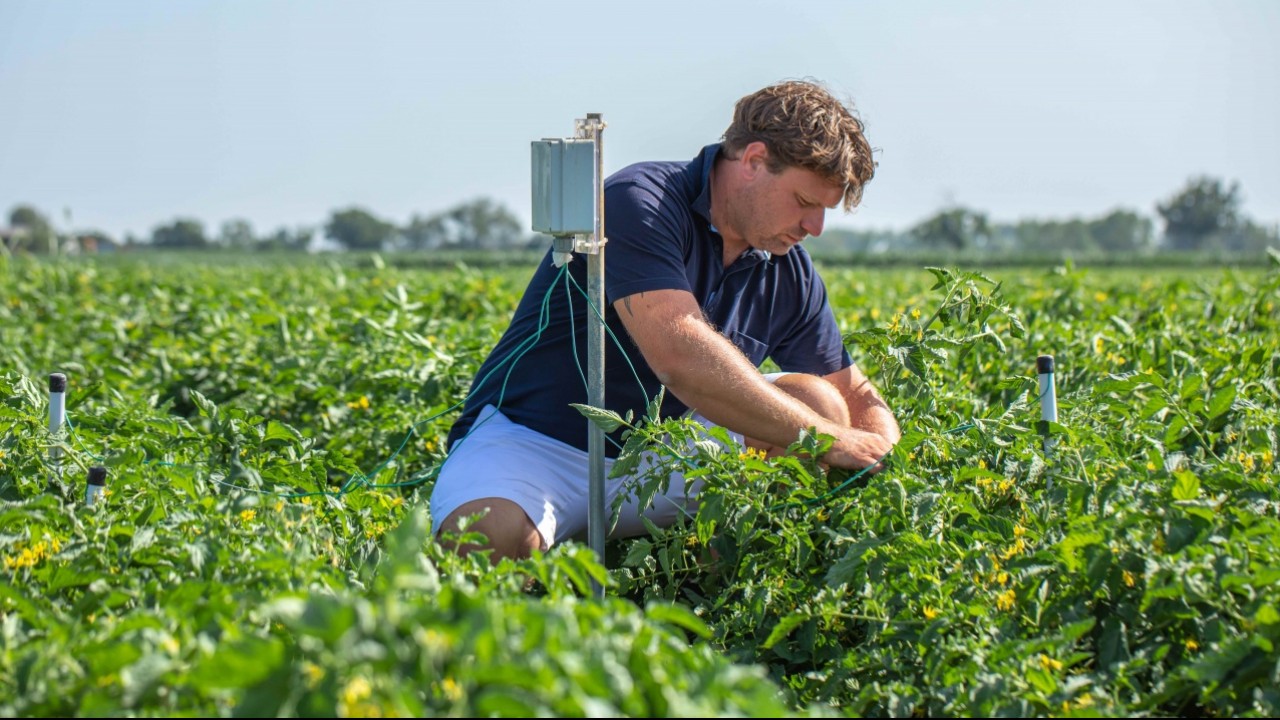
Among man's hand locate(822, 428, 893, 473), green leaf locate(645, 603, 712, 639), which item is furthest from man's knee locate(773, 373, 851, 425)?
green leaf locate(645, 603, 712, 639)

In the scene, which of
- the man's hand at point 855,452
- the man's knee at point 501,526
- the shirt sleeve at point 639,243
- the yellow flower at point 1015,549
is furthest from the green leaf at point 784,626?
the shirt sleeve at point 639,243

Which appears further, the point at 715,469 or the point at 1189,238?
the point at 1189,238

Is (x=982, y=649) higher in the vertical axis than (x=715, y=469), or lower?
lower

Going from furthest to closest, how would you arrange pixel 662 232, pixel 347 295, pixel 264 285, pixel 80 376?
pixel 264 285 → pixel 347 295 → pixel 80 376 → pixel 662 232

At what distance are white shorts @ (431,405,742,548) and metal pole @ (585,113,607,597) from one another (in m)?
0.09

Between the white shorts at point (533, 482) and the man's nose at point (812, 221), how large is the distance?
571 millimetres

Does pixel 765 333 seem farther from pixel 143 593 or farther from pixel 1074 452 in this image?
pixel 143 593

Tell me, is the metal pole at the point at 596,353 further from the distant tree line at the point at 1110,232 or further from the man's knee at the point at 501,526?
the distant tree line at the point at 1110,232

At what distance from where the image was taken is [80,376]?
545cm

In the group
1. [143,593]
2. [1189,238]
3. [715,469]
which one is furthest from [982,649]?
[1189,238]

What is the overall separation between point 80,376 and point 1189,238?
296ft

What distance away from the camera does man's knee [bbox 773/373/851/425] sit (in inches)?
122

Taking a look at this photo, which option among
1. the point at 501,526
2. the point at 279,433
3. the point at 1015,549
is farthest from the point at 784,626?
the point at 279,433

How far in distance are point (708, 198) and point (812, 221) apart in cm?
27
